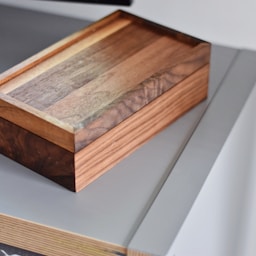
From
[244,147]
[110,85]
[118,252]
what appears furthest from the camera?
[244,147]

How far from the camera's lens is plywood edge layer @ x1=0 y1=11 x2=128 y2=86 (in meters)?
0.77

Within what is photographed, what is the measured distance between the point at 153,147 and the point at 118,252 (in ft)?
0.57

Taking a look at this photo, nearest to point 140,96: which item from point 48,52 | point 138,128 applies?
point 138,128

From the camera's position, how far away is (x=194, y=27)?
1020mm

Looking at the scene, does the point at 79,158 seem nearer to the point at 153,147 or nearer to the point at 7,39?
the point at 153,147

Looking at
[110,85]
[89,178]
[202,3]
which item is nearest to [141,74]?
[110,85]

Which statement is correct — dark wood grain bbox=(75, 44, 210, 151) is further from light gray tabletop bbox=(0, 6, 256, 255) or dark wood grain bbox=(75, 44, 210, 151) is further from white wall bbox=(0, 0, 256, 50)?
white wall bbox=(0, 0, 256, 50)

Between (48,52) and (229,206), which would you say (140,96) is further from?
(229,206)

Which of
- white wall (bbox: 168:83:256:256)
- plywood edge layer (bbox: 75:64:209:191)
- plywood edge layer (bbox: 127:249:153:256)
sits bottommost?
white wall (bbox: 168:83:256:256)

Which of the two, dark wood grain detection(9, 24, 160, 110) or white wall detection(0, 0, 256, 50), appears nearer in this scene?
dark wood grain detection(9, 24, 160, 110)

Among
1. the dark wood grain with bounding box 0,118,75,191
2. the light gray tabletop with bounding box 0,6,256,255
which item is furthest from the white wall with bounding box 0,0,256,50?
the dark wood grain with bounding box 0,118,75,191

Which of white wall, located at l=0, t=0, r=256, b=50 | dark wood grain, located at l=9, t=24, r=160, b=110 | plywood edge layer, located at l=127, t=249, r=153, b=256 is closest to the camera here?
plywood edge layer, located at l=127, t=249, r=153, b=256

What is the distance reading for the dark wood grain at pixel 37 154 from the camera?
0.70 m

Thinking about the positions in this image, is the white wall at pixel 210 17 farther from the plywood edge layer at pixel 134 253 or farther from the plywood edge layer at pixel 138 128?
the plywood edge layer at pixel 134 253
